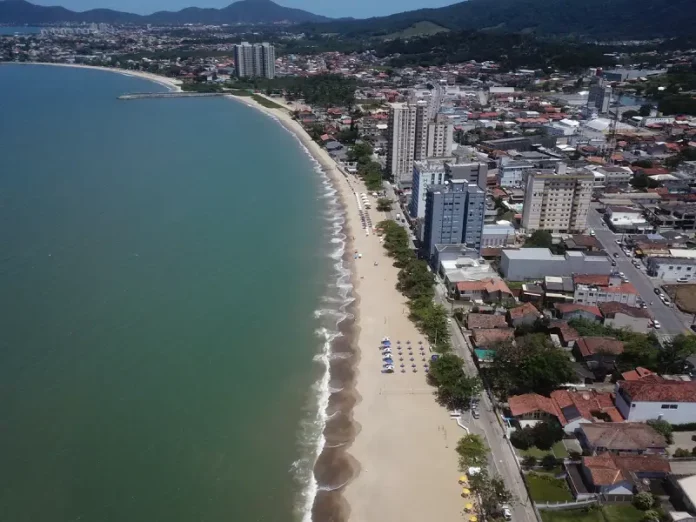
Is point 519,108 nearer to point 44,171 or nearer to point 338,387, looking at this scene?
point 44,171

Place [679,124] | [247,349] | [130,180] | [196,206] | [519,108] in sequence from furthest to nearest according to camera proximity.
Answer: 1. [519,108]
2. [679,124]
3. [130,180]
4. [196,206]
5. [247,349]

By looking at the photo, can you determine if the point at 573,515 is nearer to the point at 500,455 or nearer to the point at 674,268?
the point at 500,455

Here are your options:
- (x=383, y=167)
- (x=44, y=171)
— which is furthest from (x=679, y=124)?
(x=44, y=171)

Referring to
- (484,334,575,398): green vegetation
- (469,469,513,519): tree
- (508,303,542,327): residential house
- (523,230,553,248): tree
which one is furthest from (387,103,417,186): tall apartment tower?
(469,469,513,519): tree

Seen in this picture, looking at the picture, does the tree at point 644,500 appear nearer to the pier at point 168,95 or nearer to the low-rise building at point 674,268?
the low-rise building at point 674,268

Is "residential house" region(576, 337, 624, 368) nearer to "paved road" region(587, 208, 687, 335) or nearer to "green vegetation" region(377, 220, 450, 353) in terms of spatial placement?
"paved road" region(587, 208, 687, 335)

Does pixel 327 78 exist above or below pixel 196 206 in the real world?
above
